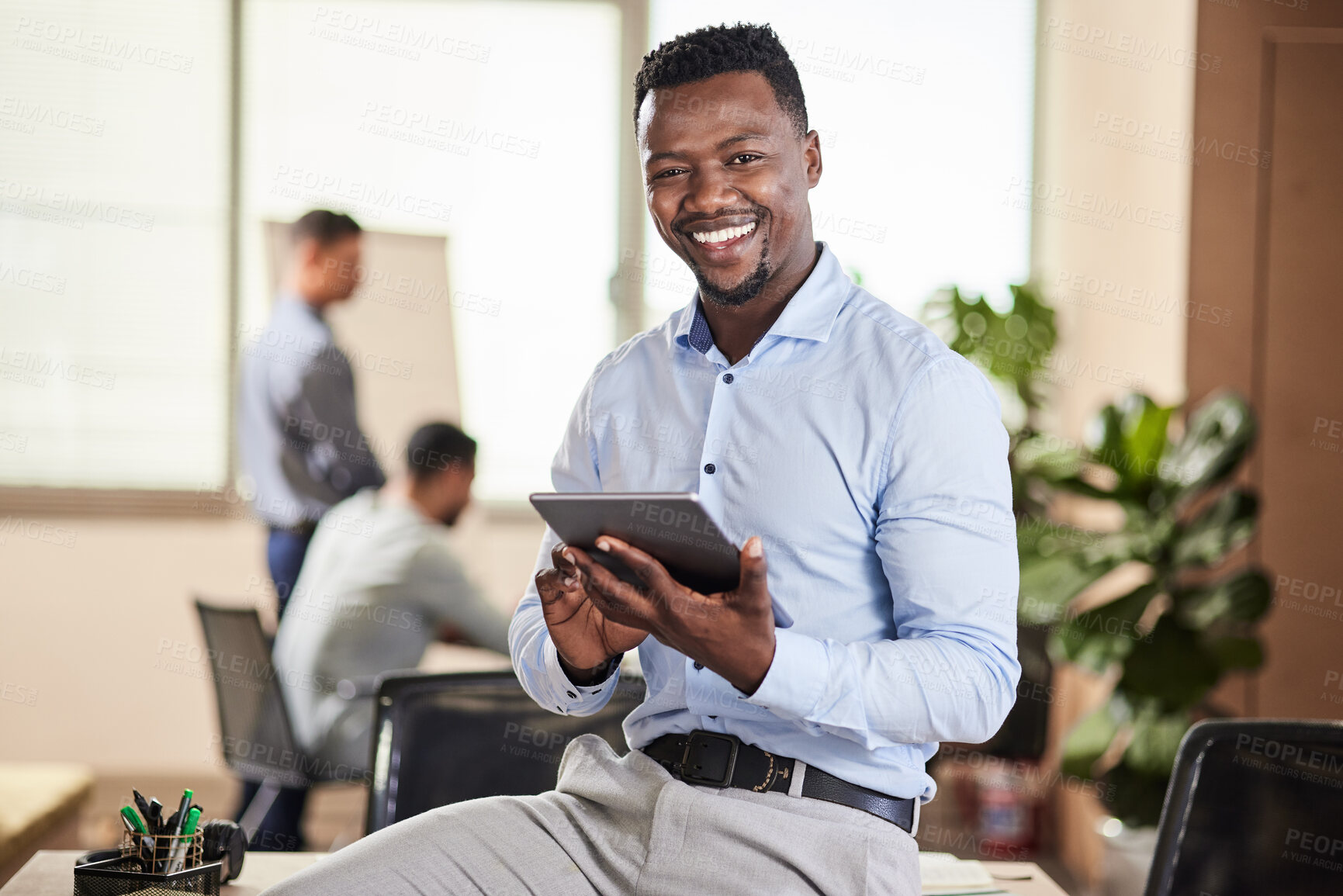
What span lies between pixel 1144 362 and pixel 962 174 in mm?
1278

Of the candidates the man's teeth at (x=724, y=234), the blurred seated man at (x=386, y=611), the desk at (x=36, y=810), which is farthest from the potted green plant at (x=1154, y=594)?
the desk at (x=36, y=810)

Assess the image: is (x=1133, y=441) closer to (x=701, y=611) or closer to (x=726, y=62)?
(x=726, y=62)

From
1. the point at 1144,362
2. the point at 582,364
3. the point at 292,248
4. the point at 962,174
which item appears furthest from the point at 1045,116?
the point at 292,248

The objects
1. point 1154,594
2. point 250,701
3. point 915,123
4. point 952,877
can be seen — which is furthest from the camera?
point 915,123

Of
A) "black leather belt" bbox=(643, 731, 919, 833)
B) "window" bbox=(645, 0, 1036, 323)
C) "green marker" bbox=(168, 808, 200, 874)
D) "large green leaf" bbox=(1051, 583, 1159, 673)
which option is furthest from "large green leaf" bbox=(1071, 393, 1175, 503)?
"green marker" bbox=(168, 808, 200, 874)

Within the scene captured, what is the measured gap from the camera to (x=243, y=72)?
4.71 m

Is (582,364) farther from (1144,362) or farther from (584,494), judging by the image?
(584,494)

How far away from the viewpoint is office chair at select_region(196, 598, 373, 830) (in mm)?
2918

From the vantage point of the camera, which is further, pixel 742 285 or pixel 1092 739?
pixel 1092 739

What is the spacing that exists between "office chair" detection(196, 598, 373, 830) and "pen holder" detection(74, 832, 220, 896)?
162 centimetres

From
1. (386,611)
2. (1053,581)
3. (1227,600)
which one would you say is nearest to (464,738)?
(386,611)

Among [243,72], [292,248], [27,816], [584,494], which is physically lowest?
[27,816]

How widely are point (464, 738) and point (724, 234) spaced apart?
0.74 metres

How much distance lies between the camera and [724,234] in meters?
1.42
